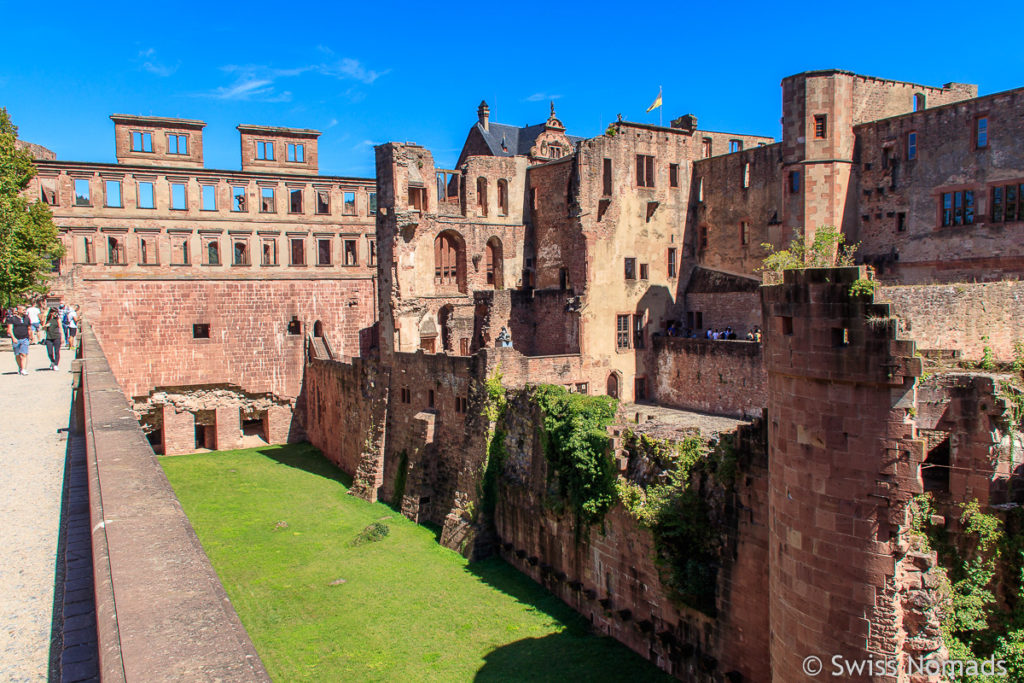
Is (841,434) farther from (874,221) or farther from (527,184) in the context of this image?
(527,184)

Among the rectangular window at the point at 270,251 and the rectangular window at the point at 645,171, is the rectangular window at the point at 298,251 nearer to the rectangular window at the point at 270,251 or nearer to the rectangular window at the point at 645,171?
the rectangular window at the point at 270,251

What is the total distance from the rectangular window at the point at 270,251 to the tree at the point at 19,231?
863 cm

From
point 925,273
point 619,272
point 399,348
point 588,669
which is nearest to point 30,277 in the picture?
point 399,348

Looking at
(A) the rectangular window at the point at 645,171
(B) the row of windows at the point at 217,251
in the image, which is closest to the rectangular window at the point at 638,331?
(A) the rectangular window at the point at 645,171

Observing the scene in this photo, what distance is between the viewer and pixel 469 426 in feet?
73.5

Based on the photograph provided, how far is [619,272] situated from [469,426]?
421 inches

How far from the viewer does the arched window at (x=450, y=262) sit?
110 feet

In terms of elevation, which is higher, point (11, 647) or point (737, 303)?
point (737, 303)

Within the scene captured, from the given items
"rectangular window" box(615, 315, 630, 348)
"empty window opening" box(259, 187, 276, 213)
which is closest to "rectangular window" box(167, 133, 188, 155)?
"empty window opening" box(259, 187, 276, 213)

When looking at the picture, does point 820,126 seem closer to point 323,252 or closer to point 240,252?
point 323,252

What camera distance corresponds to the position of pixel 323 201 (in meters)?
38.6

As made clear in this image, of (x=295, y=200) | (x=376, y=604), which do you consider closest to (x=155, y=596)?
(x=376, y=604)

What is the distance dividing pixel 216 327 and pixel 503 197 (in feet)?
47.8

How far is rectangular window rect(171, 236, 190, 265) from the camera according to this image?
115ft
